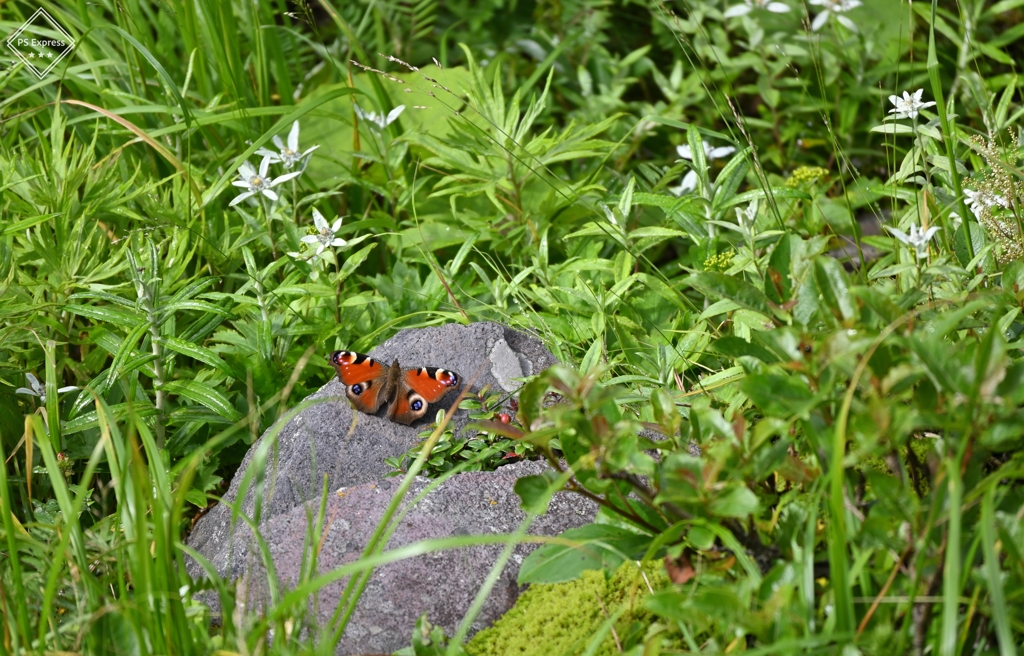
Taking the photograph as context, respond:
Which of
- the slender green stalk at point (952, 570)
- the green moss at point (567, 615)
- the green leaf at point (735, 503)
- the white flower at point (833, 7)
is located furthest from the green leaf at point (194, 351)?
the white flower at point (833, 7)

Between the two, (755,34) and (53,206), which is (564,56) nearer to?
(755,34)

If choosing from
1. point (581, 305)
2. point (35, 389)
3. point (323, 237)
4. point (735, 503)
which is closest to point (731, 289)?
point (735, 503)

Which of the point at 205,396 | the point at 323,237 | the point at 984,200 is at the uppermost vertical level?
the point at 984,200

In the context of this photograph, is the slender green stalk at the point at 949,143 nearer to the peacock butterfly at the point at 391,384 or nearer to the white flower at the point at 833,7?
the peacock butterfly at the point at 391,384

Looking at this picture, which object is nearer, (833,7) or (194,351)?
(194,351)

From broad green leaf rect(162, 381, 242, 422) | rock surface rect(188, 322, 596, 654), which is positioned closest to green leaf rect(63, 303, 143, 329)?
broad green leaf rect(162, 381, 242, 422)

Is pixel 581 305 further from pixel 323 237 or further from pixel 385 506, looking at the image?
pixel 385 506

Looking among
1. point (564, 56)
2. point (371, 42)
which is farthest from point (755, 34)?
point (371, 42)

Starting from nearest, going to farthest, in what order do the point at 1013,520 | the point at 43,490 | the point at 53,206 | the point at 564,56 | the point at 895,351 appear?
the point at 1013,520, the point at 895,351, the point at 43,490, the point at 53,206, the point at 564,56
